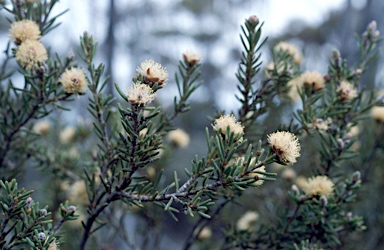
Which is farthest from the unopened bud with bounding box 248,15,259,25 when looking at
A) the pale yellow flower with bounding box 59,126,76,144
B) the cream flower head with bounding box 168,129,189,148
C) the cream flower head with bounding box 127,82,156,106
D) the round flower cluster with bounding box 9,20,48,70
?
the pale yellow flower with bounding box 59,126,76,144

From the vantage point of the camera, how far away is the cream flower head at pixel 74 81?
1.01 metres

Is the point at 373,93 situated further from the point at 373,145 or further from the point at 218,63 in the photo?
the point at 218,63

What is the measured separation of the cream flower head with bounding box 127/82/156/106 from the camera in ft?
2.48

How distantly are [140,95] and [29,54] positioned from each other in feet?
1.48

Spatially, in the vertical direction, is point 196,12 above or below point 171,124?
above

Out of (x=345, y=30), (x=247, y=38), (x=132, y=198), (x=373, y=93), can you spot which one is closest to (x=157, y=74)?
(x=132, y=198)

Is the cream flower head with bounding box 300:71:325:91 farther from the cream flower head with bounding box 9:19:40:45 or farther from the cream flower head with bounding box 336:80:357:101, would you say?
the cream flower head with bounding box 9:19:40:45

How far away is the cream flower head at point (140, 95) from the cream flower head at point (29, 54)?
41cm

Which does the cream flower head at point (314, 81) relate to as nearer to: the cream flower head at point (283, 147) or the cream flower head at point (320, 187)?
the cream flower head at point (320, 187)

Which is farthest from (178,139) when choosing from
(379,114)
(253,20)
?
(379,114)

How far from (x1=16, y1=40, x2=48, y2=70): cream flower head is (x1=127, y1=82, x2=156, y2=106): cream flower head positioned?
41 cm

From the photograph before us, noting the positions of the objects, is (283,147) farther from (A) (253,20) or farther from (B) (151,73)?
(A) (253,20)

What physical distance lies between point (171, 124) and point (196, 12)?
45.6 feet

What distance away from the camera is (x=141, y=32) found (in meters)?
13.6
